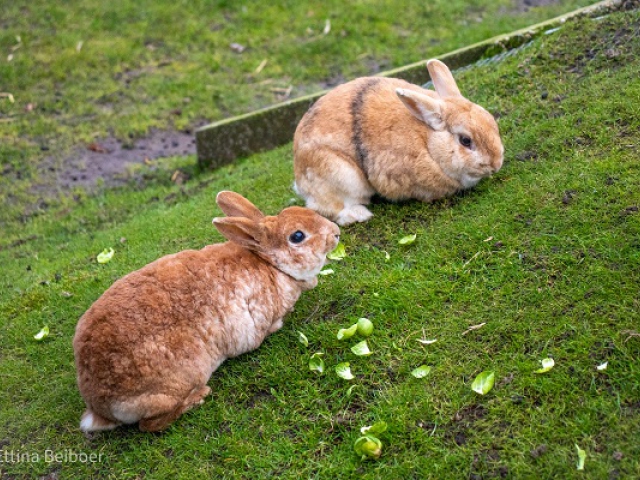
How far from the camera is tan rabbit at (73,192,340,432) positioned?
3508 millimetres

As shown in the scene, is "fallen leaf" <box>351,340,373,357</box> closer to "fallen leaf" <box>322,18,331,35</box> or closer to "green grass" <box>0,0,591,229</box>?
"green grass" <box>0,0,591,229</box>

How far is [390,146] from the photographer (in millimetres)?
4746

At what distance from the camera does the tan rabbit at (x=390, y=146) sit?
4.62 m

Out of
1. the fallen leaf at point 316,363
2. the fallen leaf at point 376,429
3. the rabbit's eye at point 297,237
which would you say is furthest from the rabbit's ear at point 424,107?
the fallen leaf at point 376,429

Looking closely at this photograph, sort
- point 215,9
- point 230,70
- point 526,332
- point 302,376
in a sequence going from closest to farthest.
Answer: point 526,332
point 302,376
point 230,70
point 215,9

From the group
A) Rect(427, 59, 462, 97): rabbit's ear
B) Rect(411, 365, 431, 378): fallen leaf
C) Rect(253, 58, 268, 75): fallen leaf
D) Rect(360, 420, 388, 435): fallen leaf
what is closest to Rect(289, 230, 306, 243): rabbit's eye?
Rect(411, 365, 431, 378): fallen leaf

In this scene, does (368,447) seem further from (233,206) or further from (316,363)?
(233,206)

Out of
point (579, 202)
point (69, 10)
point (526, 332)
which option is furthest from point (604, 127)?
point (69, 10)

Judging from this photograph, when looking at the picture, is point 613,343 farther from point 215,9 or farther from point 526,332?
point 215,9

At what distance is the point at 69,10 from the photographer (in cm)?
974

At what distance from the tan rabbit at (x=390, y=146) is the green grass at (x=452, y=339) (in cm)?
17

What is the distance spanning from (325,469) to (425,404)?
566 mm

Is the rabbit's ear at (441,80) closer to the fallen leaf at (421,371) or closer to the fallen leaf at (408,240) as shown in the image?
the fallen leaf at (408,240)

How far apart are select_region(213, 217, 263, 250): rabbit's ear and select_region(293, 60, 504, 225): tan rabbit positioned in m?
0.99
